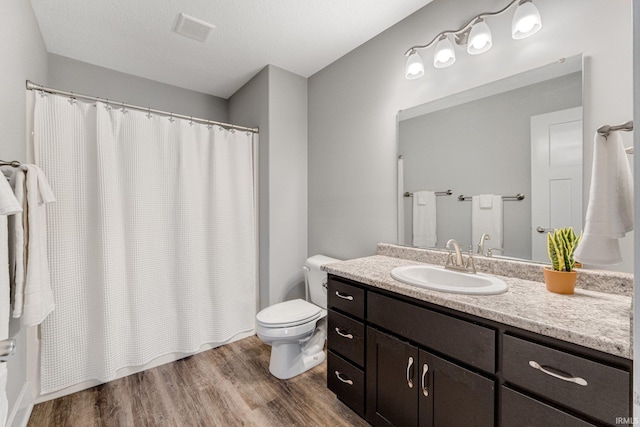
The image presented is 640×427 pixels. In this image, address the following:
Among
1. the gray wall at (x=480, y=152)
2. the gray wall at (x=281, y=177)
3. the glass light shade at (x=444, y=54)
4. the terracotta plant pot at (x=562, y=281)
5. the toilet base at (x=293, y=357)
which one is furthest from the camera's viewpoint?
the gray wall at (x=281, y=177)

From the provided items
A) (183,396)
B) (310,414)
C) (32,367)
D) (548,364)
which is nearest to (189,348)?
(183,396)

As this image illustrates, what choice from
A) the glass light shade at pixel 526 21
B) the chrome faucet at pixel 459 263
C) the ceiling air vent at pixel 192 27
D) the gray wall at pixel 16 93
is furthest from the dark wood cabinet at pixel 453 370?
the ceiling air vent at pixel 192 27

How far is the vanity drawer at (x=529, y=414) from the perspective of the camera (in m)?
0.79

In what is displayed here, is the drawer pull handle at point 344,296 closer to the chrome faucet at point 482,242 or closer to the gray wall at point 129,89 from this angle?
the chrome faucet at point 482,242

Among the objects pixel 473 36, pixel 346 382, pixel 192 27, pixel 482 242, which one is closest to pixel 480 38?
pixel 473 36

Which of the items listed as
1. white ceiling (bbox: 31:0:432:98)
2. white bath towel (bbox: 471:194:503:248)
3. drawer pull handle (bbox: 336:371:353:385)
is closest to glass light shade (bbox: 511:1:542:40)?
white ceiling (bbox: 31:0:432:98)

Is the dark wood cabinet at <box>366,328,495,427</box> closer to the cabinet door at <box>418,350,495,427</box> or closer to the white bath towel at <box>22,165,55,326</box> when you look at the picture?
the cabinet door at <box>418,350,495,427</box>

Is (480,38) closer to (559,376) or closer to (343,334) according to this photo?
(559,376)

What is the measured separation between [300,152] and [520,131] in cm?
175

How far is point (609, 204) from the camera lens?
3.05 feet

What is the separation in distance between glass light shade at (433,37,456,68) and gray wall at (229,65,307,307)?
53.4 inches

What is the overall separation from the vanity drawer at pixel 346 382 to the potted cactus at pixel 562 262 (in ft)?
3.23

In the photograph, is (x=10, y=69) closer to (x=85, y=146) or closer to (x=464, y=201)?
(x=85, y=146)

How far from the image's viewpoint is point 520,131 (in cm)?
138
